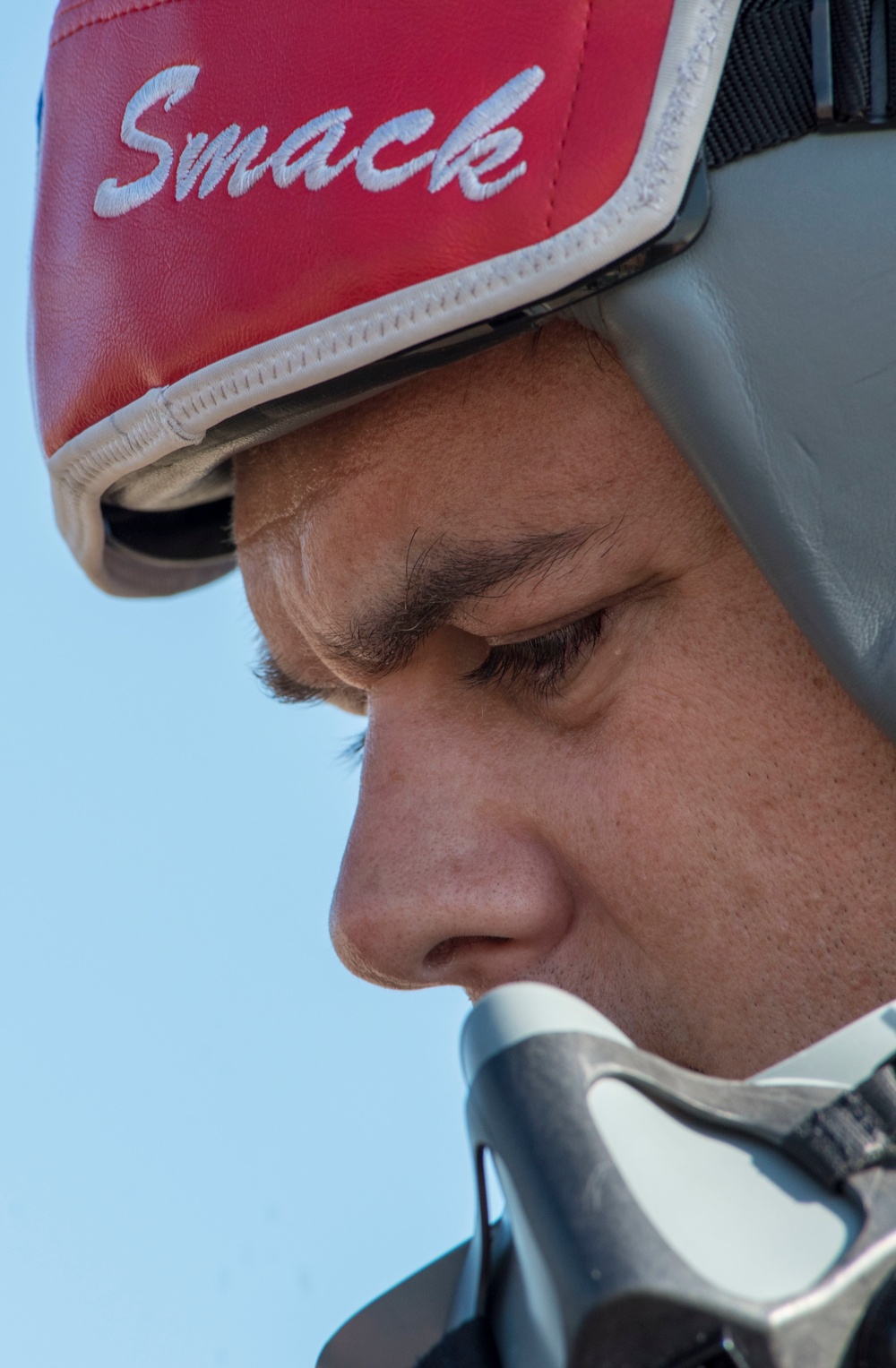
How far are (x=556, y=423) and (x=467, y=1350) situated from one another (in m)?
0.67

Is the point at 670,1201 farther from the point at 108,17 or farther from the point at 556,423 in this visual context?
the point at 108,17

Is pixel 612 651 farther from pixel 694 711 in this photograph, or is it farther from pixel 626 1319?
pixel 626 1319

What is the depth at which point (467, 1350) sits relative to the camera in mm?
833

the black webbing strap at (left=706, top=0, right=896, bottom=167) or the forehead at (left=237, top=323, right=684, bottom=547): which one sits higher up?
the black webbing strap at (left=706, top=0, right=896, bottom=167)

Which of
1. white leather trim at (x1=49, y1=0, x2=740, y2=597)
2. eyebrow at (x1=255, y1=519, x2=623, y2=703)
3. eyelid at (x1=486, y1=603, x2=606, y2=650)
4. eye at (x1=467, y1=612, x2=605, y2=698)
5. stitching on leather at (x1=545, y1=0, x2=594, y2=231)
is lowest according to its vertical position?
eye at (x1=467, y1=612, x2=605, y2=698)

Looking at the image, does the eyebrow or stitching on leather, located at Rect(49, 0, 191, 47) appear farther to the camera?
stitching on leather, located at Rect(49, 0, 191, 47)

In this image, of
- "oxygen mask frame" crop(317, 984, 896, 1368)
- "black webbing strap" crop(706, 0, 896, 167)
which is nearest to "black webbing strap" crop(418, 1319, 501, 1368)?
"oxygen mask frame" crop(317, 984, 896, 1368)

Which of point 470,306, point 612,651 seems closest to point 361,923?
point 612,651

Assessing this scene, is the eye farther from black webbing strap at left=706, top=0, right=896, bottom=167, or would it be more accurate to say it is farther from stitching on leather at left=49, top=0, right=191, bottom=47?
stitching on leather at left=49, top=0, right=191, bottom=47

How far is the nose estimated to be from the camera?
1.20 metres

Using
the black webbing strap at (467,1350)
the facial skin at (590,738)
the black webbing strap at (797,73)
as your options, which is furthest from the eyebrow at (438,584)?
the black webbing strap at (467,1350)

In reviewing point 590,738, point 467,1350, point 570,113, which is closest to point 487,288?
point 570,113

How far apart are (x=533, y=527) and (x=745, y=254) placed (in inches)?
10.3

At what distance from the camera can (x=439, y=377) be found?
1237 mm
